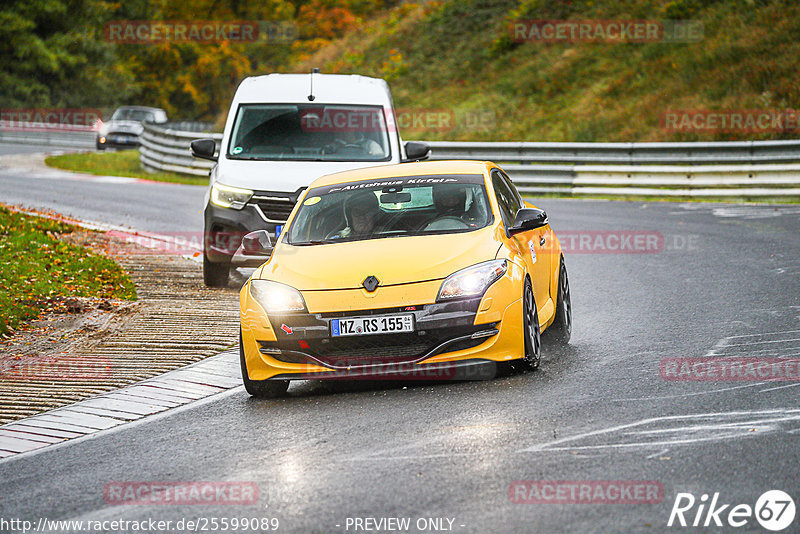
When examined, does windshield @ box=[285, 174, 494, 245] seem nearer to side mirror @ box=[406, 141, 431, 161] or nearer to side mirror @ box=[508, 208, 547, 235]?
side mirror @ box=[508, 208, 547, 235]

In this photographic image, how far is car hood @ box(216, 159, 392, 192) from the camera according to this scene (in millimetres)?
13062

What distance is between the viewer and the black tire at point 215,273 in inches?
529

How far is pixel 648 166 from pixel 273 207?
13537 mm

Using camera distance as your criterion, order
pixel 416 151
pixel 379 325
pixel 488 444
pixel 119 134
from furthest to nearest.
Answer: pixel 119 134 < pixel 416 151 < pixel 379 325 < pixel 488 444

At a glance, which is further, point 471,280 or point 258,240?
point 258,240

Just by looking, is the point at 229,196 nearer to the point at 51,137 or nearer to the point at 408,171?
the point at 408,171

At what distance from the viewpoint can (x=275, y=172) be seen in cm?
1327

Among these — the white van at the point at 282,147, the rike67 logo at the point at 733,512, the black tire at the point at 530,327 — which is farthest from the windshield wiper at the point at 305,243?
the rike67 logo at the point at 733,512

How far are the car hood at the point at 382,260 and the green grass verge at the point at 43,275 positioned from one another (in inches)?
142

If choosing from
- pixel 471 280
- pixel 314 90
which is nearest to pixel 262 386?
pixel 471 280

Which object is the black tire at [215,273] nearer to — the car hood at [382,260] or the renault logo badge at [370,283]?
the car hood at [382,260]

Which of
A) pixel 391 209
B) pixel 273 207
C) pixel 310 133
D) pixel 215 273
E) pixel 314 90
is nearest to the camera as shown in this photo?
pixel 391 209

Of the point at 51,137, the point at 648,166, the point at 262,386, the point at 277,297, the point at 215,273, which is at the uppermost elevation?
the point at 277,297

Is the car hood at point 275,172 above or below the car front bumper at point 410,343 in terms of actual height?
above
